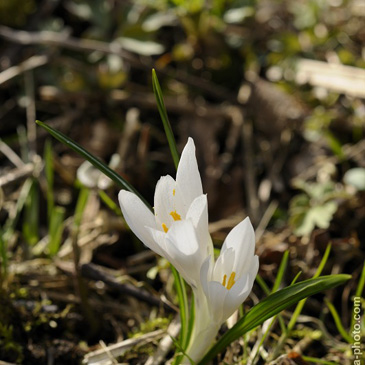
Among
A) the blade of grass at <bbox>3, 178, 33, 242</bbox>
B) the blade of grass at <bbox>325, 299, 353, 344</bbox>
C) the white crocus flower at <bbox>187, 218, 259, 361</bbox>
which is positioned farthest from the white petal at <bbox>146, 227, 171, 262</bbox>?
the blade of grass at <bbox>3, 178, 33, 242</bbox>

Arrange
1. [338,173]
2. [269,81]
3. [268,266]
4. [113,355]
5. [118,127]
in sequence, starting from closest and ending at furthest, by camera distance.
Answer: [113,355], [268,266], [338,173], [118,127], [269,81]

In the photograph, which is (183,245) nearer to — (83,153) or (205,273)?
(205,273)

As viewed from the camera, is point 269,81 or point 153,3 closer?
point 153,3

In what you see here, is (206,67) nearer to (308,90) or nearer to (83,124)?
(308,90)

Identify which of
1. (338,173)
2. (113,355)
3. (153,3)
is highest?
(153,3)

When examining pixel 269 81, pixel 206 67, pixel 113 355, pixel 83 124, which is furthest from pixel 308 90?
pixel 113 355

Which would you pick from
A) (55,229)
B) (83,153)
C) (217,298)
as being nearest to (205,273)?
(217,298)

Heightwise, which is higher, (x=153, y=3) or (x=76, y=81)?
(x=153, y=3)
